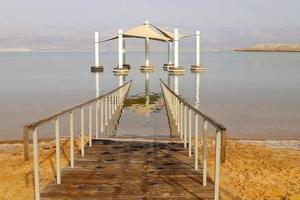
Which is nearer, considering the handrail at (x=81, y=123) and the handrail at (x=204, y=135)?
the handrail at (x=81, y=123)

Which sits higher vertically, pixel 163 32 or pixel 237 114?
pixel 163 32

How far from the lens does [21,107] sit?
2573 centimetres

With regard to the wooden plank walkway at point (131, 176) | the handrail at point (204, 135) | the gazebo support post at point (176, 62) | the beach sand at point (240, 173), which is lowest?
the beach sand at point (240, 173)

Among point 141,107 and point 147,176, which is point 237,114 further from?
point 147,176

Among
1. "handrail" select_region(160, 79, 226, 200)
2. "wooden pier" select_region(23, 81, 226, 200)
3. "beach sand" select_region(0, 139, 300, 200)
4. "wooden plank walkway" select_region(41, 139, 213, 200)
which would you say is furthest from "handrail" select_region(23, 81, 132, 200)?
"handrail" select_region(160, 79, 226, 200)

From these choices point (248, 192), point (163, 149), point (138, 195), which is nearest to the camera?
point (138, 195)

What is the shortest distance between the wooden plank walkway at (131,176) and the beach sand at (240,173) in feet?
2.67

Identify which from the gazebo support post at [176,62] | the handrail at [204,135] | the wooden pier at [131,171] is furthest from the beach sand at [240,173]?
the gazebo support post at [176,62]

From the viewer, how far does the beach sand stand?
6887mm

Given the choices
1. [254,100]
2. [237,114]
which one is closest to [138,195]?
[237,114]

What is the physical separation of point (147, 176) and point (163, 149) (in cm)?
221

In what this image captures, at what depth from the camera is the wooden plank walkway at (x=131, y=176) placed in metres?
5.28

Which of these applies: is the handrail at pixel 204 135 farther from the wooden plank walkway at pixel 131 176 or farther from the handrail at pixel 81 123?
A: the handrail at pixel 81 123

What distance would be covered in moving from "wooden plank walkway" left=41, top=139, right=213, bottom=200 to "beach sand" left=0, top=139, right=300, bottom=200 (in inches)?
32.0
